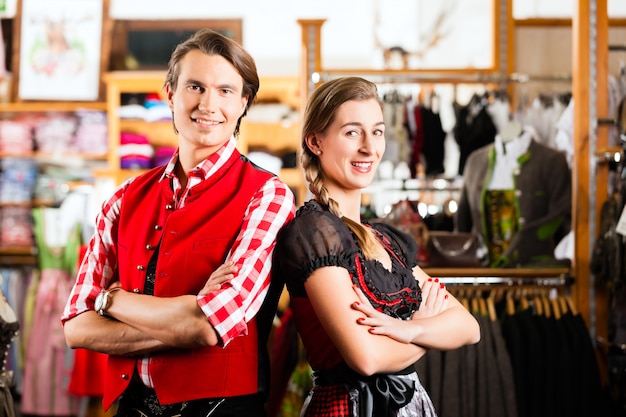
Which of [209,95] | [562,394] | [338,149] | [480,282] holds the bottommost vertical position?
[562,394]

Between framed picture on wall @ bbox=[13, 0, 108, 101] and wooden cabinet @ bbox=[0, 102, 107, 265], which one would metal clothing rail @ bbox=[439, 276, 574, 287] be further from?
framed picture on wall @ bbox=[13, 0, 108, 101]

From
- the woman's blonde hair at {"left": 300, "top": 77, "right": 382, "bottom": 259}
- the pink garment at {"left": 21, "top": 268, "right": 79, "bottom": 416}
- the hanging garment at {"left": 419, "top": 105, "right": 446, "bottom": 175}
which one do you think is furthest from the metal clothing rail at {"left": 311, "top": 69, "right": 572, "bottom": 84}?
the pink garment at {"left": 21, "top": 268, "right": 79, "bottom": 416}

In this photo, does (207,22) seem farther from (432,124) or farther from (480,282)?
(480,282)

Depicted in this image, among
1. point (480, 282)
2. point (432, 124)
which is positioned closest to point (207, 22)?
point (432, 124)

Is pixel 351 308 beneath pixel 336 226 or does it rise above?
beneath

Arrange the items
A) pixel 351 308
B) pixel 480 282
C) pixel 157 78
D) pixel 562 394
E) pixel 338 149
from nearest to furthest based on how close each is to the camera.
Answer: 1. pixel 351 308
2. pixel 338 149
3. pixel 562 394
4. pixel 480 282
5. pixel 157 78

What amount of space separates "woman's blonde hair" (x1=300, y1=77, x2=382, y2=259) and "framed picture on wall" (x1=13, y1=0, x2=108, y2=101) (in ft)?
16.4

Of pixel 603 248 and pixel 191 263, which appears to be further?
pixel 603 248

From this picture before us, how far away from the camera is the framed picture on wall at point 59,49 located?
6.65 metres

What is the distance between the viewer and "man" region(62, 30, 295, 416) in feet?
5.75

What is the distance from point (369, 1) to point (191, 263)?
6232 mm

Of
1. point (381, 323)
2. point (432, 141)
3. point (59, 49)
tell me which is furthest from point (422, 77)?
point (59, 49)

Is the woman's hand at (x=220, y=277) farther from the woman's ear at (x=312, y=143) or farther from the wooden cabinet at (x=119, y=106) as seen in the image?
the wooden cabinet at (x=119, y=106)

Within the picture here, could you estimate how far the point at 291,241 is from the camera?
6.08 ft
